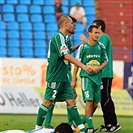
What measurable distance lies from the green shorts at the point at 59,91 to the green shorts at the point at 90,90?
2.08 feet

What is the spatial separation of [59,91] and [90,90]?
2.78 feet

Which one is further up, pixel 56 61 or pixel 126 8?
pixel 126 8

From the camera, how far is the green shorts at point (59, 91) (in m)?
10.3

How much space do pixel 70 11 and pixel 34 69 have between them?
246 inches

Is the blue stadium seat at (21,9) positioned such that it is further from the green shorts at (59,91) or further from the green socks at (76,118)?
the green socks at (76,118)

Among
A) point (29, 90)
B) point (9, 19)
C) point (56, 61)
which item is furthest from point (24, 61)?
point (56, 61)

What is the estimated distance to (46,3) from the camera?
2702 cm

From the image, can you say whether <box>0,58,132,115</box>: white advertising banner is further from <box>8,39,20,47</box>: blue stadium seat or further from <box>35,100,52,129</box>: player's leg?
<box>35,100,52,129</box>: player's leg

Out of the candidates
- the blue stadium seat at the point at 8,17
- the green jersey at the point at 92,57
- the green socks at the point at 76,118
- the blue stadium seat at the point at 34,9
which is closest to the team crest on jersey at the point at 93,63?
the green jersey at the point at 92,57

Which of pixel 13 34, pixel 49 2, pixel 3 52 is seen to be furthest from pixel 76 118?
pixel 49 2

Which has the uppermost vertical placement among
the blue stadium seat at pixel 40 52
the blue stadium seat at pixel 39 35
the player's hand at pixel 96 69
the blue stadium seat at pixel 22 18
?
the blue stadium seat at pixel 22 18

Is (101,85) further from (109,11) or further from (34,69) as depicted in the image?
(109,11)

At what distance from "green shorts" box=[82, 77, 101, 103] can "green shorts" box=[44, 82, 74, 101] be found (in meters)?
0.63

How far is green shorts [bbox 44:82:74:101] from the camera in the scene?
10.3 metres
